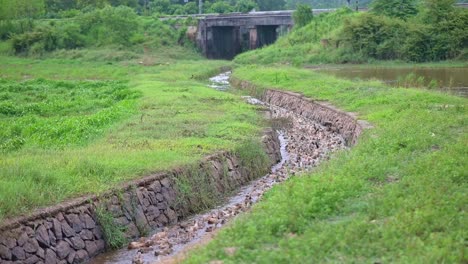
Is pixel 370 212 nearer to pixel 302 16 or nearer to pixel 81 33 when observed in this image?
pixel 302 16

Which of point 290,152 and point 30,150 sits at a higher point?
point 30,150

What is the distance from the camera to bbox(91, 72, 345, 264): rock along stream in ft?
39.6

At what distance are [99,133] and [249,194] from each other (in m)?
5.56

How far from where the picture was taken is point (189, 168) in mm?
15266

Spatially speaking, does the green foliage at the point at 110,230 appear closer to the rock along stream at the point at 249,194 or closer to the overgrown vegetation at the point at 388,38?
the rock along stream at the point at 249,194

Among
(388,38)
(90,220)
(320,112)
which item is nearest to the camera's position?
(90,220)

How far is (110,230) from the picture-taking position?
41.1 ft

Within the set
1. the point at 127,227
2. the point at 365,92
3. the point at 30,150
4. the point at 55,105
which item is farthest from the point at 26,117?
the point at 365,92

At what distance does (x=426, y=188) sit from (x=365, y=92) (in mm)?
18328

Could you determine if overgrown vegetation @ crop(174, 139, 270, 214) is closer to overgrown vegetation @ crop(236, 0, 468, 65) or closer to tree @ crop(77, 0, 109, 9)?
overgrown vegetation @ crop(236, 0, 468, 65)

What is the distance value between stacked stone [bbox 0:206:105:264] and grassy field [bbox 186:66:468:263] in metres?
3.08

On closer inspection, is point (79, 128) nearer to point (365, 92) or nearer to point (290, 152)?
point (290, 152)

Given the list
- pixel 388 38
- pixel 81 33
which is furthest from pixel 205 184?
pixel 81 33

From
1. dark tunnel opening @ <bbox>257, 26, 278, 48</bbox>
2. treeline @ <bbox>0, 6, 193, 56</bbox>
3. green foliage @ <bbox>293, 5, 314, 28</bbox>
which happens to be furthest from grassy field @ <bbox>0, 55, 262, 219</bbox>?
dark tunnel opening @ <bbox>257, 26, 278, 48</bbox>
